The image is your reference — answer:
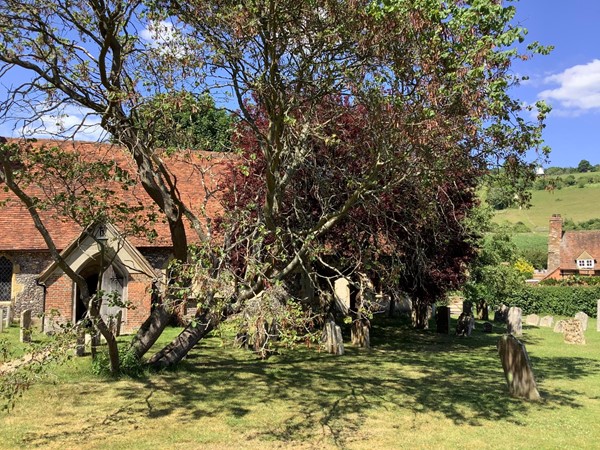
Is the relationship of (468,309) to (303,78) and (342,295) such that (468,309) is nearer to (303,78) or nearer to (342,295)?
(342,295)

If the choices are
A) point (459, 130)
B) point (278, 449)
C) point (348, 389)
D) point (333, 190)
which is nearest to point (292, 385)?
point (348, 389)

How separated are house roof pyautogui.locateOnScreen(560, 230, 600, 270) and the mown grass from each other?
34.9 meters

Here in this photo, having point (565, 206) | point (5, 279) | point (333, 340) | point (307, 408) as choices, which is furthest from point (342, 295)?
point (565, 206)

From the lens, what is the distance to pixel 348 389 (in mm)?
10789

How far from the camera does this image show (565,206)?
9894 cm

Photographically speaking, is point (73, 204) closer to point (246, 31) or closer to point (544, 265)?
point (246, 31)

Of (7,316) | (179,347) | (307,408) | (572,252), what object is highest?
(572,252)

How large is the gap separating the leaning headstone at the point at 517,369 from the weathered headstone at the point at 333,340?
5.81 meters

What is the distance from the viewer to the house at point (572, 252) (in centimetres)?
5203

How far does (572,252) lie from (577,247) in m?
0.82

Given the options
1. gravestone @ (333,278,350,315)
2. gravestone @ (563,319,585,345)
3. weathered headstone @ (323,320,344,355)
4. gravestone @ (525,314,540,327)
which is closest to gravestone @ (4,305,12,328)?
→ weathered headstone @ (323,320,344,355)

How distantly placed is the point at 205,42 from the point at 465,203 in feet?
38.2

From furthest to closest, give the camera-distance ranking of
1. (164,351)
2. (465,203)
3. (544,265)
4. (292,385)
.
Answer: (544,265) < (465,203) < (164,351) < (292,385)

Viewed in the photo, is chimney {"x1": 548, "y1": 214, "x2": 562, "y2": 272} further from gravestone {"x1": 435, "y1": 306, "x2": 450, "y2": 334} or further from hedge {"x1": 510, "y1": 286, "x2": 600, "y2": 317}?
gravestone {"x1": 435, "y1": 306, "x2": 450, "y2": 334}
